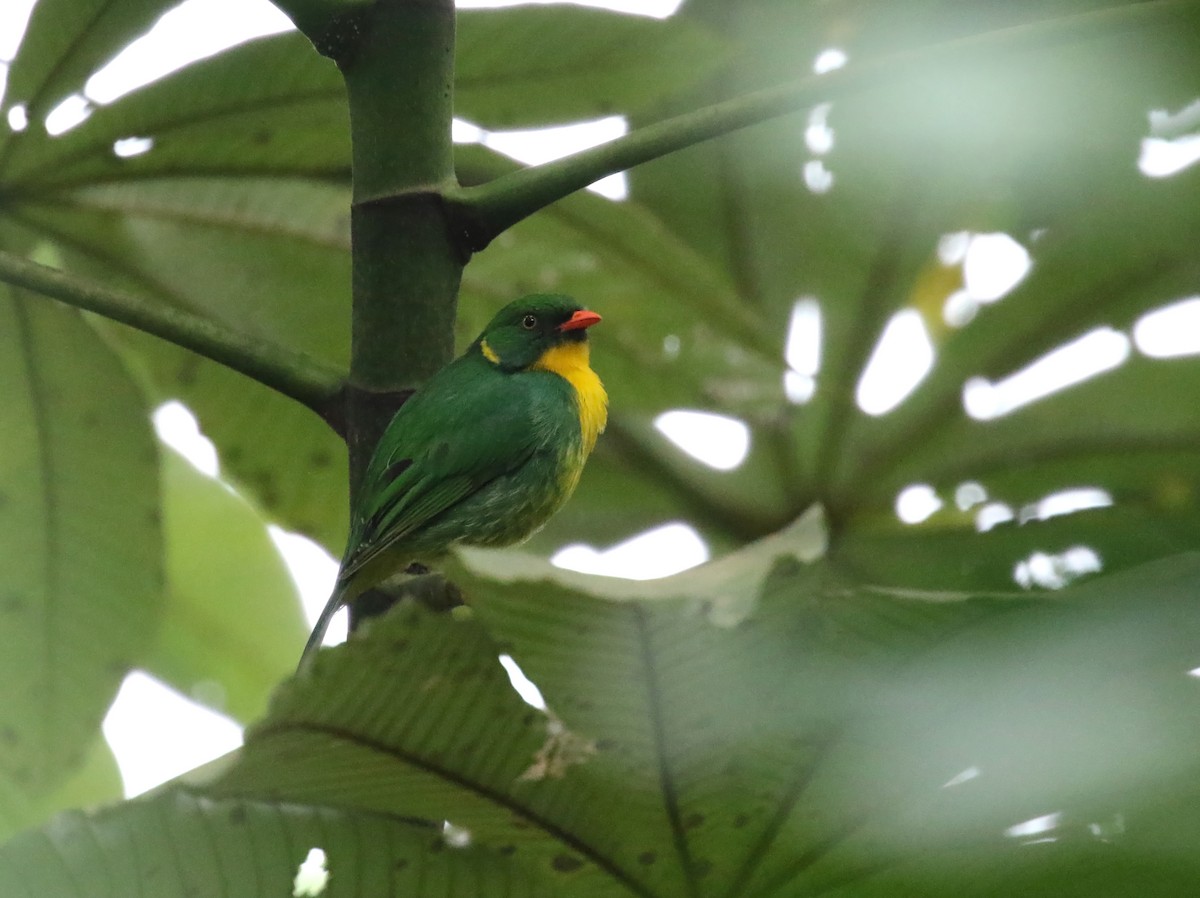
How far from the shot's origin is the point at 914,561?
6.50 feet

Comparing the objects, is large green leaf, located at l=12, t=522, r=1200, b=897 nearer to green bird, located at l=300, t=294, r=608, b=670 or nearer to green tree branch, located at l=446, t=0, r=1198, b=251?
green tree branch, located at l=446, t=0, r=1198, b=251

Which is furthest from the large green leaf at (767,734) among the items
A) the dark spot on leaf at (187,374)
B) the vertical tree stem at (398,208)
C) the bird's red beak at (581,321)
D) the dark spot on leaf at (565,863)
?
the bird's red beak at (581,321)

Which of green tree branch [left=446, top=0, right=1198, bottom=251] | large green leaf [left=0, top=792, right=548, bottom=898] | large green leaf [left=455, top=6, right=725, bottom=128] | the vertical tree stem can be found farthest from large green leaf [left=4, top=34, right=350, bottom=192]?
large green leaf [left=0, top=792, right=548, bottom=898]

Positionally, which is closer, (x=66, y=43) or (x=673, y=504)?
(x=66, y=43)

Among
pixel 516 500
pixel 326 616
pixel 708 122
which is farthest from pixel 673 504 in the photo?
pixel 708 122

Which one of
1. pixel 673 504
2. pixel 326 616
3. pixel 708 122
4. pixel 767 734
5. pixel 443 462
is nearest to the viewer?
pixel 767 734

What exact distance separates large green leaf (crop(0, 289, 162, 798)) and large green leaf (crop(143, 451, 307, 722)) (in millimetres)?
298

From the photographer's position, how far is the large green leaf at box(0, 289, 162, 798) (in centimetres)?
186

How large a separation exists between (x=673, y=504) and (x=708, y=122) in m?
0.93

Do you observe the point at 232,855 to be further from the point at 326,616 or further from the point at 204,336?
the point at 326,616

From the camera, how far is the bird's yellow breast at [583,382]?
7.75ft

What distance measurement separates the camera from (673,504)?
2.17m

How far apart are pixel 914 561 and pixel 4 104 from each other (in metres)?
1.23

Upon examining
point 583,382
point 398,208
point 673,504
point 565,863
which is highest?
point 583,382
